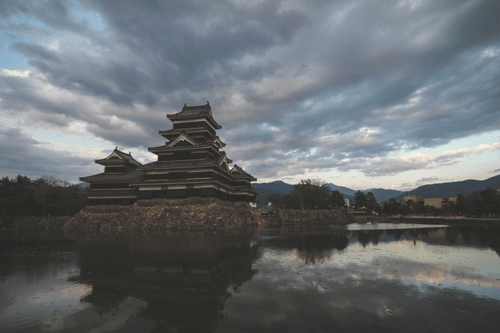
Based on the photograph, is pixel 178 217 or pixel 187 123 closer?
pixel 178 217

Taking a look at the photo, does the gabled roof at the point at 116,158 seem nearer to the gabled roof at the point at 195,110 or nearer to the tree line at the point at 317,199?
the gabled roof at the point at 195,110

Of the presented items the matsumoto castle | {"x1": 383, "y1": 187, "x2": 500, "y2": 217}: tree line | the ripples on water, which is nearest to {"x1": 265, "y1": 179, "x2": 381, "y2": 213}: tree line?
{"x1": 383, "y1": 187, "x2": 500, "y2": 217}: tree line

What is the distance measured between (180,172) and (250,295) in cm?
2331

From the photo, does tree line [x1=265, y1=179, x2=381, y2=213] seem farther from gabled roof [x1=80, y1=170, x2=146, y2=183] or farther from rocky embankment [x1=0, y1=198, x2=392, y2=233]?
gabled roof [x1=80, y1=170, x2=146, y2=183]

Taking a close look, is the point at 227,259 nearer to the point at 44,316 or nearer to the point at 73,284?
the point at 73,284

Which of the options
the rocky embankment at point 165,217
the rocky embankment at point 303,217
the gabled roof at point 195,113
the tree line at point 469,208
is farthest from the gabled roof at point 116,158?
the tree line at point 469,208

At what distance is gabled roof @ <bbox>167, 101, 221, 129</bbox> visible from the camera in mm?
31263

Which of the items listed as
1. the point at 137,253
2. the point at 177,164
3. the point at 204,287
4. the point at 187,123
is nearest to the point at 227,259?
the point at 204,287

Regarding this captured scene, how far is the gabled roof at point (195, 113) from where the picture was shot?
31.3 m

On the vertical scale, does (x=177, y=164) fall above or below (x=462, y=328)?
above

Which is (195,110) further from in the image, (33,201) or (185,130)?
(33,201)

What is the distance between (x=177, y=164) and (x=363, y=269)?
2369 cm

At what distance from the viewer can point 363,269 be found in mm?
7625

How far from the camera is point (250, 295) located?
206 inches
